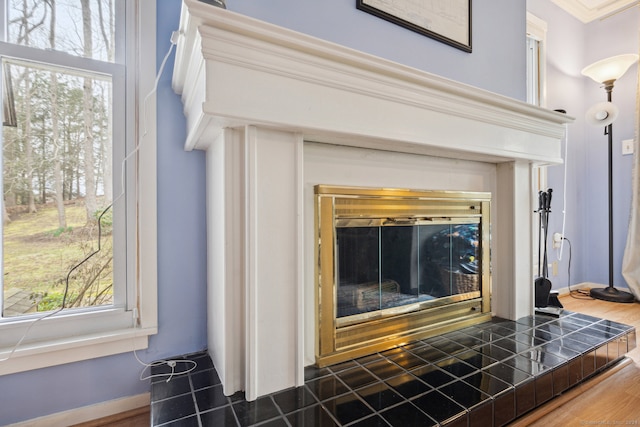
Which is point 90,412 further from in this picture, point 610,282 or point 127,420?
point 610,282

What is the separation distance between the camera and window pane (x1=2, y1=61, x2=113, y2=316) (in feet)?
3.49

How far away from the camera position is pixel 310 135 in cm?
109

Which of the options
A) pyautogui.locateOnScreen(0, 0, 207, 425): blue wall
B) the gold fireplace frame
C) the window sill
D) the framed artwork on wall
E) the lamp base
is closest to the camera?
the window sill

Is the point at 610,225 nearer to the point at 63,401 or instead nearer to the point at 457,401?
the point at 457,401

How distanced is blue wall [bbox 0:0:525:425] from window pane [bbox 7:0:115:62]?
19 cm

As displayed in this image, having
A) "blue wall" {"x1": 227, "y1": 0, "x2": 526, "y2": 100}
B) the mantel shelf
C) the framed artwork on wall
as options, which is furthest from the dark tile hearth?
the framed artwork on wall

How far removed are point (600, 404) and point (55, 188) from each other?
2.21m

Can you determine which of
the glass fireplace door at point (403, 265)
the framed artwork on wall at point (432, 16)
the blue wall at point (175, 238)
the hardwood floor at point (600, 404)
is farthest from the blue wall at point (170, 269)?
the hardwood floor at point (600, 404)

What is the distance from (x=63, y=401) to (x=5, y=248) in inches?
21.7

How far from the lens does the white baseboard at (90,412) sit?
105cm

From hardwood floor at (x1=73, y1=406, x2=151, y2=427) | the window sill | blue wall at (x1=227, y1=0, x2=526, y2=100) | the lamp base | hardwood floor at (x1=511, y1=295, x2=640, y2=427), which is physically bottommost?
hardwood floor at (x1=511, y1=295, x2=640, y2=427)

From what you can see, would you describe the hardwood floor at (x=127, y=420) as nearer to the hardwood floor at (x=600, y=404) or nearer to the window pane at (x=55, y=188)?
the window pane at (x=55, y=188)

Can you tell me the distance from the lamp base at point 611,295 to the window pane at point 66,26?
367 cm

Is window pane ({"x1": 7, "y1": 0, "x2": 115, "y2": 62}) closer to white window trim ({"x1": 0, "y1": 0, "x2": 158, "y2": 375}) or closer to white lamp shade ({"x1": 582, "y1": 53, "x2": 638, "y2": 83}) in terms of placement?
white window trim ({"x1": 0, "y1": 0, "x2": 158, "y2": 375})
